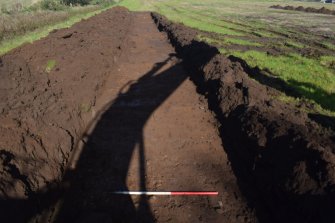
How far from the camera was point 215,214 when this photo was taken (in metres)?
5.39

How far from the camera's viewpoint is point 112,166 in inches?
262

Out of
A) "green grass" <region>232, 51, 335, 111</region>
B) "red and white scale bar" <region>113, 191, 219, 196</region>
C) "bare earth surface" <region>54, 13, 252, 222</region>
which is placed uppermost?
"red and white scale bar" <region>113, 191, 219, 196</region>

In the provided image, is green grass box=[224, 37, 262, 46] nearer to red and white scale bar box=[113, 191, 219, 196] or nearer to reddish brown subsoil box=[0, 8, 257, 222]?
reddish brown subsoil box=[0, 8, 257, 222]

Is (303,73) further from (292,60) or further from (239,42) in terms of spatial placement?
(239,42)

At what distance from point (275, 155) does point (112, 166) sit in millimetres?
2950

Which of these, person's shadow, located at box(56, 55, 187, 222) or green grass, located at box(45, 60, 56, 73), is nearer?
person's shadow, located at box(56, 55, 187, 222)

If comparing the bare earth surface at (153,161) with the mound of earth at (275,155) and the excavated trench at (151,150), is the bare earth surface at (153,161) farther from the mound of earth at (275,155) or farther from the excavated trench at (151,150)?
the mound of earth at (275,155)

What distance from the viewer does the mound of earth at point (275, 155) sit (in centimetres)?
473

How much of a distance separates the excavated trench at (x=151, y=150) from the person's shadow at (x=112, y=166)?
0.02 meters

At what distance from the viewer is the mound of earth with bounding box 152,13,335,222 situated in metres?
4.73

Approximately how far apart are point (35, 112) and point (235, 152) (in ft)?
12.9

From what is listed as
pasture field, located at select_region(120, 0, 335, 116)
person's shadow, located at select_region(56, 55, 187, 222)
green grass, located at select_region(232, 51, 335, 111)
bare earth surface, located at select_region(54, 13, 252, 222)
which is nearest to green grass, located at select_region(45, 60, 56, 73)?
bare earth surface, located at select_region(54, 13, 252, 222)

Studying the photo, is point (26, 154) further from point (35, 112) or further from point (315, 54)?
point (315, 54)

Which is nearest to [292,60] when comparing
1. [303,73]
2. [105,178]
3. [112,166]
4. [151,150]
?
[303,73]
